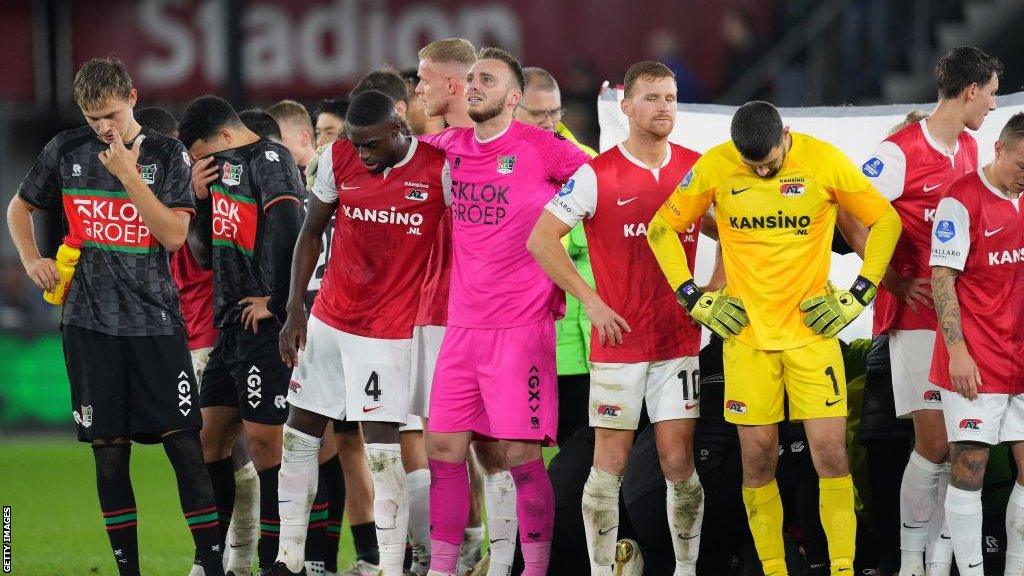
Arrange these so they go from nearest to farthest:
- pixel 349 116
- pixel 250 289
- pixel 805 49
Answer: pixel 349 116
pixel 250 289
pixel 805 49

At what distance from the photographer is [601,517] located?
638 centimetres

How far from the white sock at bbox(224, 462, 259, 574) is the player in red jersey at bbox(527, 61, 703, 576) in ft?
6.25

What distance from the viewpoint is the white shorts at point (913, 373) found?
6.66 meters

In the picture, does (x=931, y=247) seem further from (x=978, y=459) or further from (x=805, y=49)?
(x=805, y=49)

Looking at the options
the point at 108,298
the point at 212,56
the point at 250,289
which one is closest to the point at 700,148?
the point at 250,289

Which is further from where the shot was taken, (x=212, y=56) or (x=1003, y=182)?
(x=212, y=56)

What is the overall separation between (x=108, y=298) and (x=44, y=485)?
655 cm

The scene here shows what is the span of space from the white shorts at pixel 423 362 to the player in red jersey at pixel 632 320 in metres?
0.88

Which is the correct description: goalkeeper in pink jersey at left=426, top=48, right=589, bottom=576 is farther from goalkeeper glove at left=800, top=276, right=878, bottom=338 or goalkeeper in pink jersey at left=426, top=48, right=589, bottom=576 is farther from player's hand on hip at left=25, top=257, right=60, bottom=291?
player's hand on hip at left=25, top=257, right=60, bottom=291

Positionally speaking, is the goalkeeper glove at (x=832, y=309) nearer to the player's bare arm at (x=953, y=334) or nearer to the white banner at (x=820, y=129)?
the player's bare arm at (x=953, y=334)

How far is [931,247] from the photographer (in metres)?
6.45

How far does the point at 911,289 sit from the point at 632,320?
1.35 meters

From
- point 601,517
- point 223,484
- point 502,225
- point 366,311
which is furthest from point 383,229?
point 223,484

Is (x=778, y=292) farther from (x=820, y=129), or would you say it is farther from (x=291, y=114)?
(x=291, y=114)
